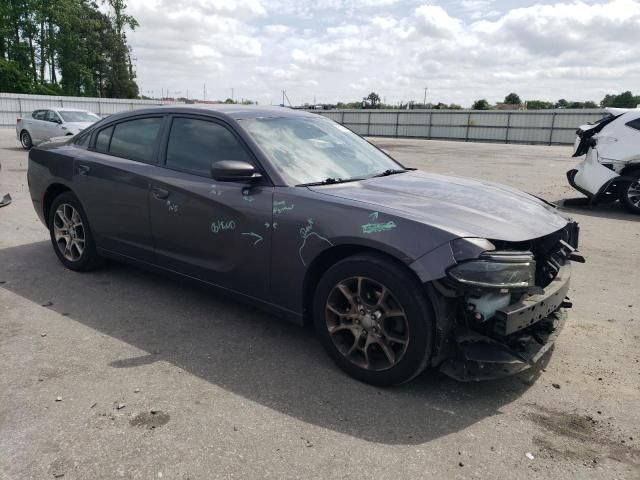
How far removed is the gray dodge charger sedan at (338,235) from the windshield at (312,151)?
0.02 m

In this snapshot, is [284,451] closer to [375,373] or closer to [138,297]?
[375,373]

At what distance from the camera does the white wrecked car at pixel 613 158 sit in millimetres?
8852

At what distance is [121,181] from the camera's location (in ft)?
14.1

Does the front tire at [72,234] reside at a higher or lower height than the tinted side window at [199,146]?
lower

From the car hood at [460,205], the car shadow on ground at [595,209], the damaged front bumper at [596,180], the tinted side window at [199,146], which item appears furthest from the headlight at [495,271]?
the damaged front bumper at [596,180]

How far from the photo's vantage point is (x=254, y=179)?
3.41m

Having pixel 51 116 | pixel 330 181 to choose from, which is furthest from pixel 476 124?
pixel 330 181

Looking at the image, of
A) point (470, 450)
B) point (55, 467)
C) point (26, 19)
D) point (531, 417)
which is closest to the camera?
point (55, 467)

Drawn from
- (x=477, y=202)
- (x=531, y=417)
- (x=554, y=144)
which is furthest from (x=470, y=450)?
(x=554, y=144)

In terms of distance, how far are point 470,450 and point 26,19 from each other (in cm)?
6002

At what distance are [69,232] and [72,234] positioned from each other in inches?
2.0

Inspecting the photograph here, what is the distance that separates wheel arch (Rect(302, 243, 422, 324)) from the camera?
2.95 meters

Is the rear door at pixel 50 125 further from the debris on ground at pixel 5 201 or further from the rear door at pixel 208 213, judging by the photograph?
the rear door at pixel 208 213

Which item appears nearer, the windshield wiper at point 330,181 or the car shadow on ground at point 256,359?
the car shadow on ground at point 256,359
